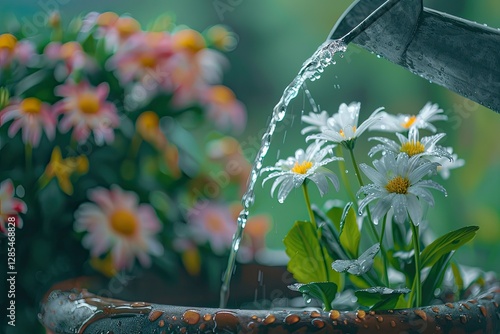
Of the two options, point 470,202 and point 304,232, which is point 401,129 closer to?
point 304,232

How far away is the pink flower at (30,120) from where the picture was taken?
2.04 ft

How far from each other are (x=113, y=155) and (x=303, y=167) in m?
0.22

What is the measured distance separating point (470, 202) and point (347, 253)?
74cm

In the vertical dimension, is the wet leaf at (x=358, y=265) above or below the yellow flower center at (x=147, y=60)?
below

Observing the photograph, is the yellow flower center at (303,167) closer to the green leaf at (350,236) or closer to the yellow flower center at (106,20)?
the green leaf at (350,236)

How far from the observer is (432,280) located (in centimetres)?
48

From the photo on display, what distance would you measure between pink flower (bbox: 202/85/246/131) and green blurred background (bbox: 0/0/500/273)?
44cm

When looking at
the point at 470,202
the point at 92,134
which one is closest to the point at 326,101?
the point at 470,202

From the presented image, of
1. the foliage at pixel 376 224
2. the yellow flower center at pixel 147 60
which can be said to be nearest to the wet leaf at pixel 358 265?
the foliage at pixel 376 224

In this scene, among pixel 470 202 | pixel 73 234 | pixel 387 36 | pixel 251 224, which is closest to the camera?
pixel 387 36

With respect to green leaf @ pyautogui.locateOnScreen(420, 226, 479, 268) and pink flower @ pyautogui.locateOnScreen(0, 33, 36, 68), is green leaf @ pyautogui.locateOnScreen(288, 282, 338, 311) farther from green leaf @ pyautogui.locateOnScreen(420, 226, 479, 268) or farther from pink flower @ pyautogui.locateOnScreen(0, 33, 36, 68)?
pink flower @ pyautogui.locateOnScreen(0, 33, 36, 68)

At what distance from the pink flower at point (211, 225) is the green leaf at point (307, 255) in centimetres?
15

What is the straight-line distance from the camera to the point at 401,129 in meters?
0.53

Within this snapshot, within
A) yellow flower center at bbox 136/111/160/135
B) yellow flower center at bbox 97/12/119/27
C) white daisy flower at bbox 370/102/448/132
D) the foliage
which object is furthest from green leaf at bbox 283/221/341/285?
yellow flower center at bbox 97/12/119/27
